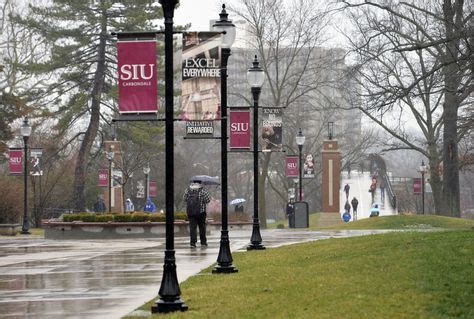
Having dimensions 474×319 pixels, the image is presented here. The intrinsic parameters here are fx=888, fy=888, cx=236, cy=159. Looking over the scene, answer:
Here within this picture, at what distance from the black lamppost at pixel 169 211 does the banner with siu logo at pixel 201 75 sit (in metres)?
2.76

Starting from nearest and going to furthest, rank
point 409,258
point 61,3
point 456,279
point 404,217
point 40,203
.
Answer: point 456,279, point 409,258, point 404,217, point 61,3, point 40,203

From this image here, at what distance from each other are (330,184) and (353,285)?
42.5m

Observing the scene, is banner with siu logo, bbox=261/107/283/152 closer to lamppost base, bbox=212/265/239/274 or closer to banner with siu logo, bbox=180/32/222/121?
lamppost base, bbox=212/265/239/274

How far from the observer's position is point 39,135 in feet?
214

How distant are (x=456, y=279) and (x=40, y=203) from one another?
154ft

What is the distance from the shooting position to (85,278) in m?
16.9

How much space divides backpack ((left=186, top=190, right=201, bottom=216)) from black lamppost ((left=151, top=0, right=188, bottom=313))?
12844mm

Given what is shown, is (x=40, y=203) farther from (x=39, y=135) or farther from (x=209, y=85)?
(x=209, y=85)

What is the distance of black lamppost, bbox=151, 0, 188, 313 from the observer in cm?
1138

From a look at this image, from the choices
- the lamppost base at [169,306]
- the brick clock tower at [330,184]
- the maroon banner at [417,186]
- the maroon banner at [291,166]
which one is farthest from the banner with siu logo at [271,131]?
the maroon banner at [417,186]

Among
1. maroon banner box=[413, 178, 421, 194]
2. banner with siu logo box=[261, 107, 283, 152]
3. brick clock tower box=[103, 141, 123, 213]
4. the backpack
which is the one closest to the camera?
the backpack

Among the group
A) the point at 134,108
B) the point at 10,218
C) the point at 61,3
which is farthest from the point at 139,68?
the point at 61,3

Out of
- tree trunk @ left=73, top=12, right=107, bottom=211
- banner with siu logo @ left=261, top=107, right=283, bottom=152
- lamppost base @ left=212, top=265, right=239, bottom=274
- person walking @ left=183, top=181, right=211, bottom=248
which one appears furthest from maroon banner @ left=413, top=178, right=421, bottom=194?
lamppost base @ left=212, top=265, right=239, bottom=274

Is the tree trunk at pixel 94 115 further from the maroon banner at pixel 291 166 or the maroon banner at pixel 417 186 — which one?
the maroon banner at pixel 417 186
